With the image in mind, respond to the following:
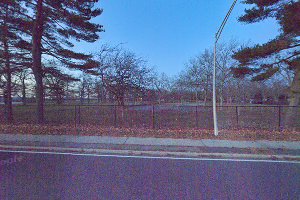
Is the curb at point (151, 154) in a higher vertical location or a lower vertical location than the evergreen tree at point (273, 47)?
lower

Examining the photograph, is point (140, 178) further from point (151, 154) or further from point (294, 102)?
point (294, 102)

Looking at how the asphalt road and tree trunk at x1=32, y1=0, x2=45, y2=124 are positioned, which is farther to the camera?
tree trunk at x1=32, y1=0, x2=45, y2=124

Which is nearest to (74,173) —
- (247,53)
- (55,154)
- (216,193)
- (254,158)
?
(55,154)

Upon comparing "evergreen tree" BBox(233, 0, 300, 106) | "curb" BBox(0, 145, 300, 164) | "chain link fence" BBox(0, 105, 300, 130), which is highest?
"evergreen tree" BBox(233, 0, 300, 106)

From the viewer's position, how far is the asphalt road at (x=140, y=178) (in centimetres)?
380

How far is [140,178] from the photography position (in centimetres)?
461

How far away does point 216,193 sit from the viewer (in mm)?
3887

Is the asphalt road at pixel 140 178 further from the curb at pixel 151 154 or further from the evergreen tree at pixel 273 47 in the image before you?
the evergreen tree at pixel 273 47

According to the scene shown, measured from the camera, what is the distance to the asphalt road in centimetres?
380

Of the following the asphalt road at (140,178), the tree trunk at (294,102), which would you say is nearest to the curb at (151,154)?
the asphalt road at (140,178)

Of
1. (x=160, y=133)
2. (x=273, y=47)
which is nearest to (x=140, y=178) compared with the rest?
(x=160, y=133)

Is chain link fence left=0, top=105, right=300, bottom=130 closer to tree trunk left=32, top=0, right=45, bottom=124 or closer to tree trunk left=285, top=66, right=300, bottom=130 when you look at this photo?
tree trunk left=285, top=66, right=300, bottom=130

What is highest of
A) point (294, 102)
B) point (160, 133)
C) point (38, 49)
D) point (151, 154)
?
point (38, 49)

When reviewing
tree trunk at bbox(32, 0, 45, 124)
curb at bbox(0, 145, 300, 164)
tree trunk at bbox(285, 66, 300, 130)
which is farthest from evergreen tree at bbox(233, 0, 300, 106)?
tree trunk at bbox(32, 0, 45, 124)
